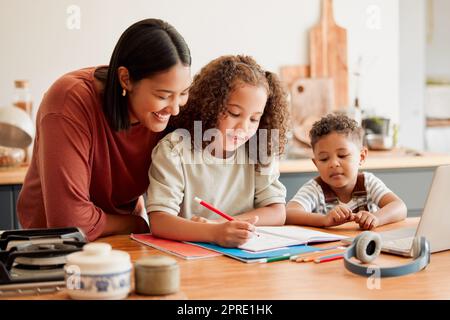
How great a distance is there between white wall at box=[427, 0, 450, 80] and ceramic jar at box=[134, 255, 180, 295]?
5104 millimetres

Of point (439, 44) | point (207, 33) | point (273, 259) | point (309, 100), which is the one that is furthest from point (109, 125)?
point (439, 44)

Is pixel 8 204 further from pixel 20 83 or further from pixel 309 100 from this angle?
A: pixel 309 100

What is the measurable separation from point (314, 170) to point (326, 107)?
0.55 m

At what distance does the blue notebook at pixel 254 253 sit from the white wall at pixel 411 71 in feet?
8.70

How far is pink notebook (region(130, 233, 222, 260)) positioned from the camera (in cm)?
146

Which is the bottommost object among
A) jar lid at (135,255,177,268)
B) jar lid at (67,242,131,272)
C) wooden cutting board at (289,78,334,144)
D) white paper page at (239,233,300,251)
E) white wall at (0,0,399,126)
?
white paper page at (239,233,300,251)

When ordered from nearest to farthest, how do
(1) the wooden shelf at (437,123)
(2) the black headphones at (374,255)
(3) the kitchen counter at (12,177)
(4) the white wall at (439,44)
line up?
(2) the black headphones at (374,255), (3) the kitchen counter at (12,177), (1) the wooden shelf at (437,123), (4) the white wall at (439,44)

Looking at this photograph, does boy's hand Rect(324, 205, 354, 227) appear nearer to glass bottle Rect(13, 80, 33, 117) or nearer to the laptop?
the laptop

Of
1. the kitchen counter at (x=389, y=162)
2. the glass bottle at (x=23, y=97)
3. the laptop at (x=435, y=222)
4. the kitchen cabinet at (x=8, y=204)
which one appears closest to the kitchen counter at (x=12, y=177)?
the kitchen cabinet at (x=8, y=204)

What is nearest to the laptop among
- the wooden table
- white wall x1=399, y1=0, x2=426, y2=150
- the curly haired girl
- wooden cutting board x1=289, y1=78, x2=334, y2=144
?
the wooden table

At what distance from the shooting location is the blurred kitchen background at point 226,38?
310 centimetres

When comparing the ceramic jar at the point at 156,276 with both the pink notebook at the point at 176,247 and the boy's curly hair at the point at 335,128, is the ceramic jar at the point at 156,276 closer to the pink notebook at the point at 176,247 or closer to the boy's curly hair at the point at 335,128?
the pink notebook at the point at 176,247
